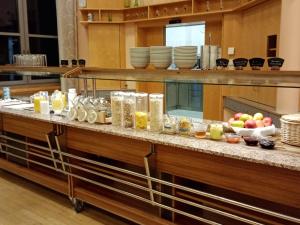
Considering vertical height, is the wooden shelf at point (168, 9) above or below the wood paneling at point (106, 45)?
above

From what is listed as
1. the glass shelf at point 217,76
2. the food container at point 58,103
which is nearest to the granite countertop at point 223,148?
the glass shelf at point 217,76

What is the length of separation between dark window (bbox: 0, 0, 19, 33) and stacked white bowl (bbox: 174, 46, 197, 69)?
4945 millimetres

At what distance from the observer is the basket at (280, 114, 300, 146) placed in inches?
68.3

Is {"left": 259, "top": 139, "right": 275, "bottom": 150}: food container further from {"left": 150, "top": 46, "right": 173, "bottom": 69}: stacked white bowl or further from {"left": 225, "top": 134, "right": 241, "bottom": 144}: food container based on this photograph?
{"left": 150, "top": 46, "right": 173, "bottom": 69}: stacked white bowl

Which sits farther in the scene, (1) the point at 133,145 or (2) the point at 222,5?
(2) the point at 222,5

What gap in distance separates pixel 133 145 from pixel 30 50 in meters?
4.86

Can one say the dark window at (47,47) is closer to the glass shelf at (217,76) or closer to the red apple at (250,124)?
the glass shelf at (217,76)

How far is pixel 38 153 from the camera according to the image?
315 centimetres

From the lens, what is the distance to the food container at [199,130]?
2.01 m

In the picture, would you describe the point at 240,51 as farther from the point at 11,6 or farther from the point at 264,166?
the point at 11,6

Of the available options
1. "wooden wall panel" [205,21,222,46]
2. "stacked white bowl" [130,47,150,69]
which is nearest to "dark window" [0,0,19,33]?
"wooden wall panel" [205,21,222,46]

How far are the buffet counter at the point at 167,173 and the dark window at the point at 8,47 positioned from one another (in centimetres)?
321

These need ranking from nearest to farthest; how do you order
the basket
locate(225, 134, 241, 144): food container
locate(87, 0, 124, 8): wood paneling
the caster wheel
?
the basket
locate(225, 134, 241, 144): food container
the caster wheel
locate(87, 0, 124, 8): wood paneling

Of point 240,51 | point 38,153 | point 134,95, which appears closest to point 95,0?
point 240,51
